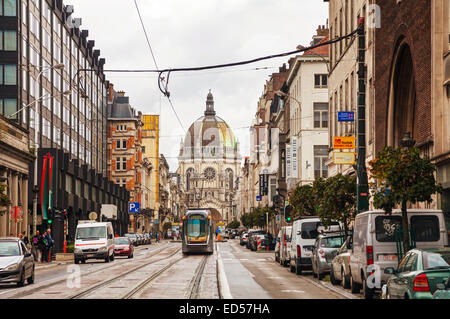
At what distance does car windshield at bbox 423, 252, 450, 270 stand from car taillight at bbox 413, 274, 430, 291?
0.65 m

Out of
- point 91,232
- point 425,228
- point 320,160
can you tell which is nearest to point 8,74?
point 91,232

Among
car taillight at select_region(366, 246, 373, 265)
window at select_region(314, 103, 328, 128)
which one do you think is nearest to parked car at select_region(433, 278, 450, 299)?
car taillight at select_region(366, 246, 373, 265)

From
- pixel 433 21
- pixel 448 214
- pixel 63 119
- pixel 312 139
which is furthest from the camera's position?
pixel 63 119

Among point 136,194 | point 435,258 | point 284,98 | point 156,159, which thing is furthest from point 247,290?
point 156,159

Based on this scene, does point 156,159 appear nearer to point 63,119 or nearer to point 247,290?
point 63,119

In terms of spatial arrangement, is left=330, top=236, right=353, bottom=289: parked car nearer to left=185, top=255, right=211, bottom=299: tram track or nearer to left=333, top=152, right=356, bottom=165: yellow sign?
left=185, top=255, right=211, bottom=299: tram track

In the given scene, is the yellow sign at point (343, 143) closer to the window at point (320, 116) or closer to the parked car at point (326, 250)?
the parked car at point (326, 250)

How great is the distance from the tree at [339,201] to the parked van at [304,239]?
52 centimetres

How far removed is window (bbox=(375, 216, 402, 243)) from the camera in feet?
62.5

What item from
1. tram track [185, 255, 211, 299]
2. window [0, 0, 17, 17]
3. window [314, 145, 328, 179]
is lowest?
tram track [185, 255, 211, 299]

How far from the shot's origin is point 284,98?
8206 cm

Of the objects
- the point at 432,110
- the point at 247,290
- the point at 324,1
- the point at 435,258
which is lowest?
the point at 247,290

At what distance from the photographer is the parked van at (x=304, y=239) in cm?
3084

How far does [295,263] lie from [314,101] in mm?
36096
